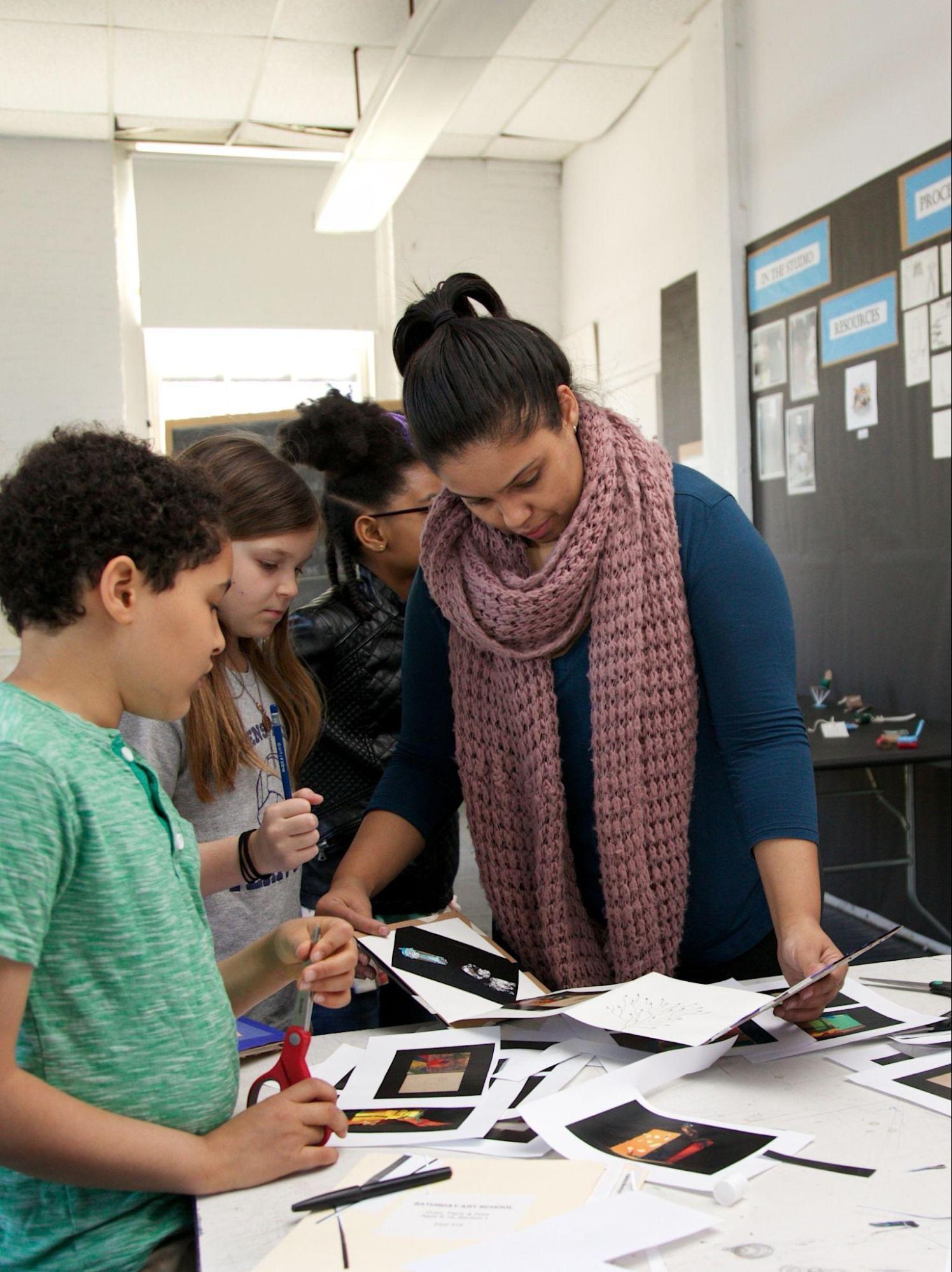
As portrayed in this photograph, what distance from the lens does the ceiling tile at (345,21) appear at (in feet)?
13.9

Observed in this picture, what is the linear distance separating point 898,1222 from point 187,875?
57cm

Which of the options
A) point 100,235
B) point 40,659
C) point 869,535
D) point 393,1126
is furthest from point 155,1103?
point 100,235

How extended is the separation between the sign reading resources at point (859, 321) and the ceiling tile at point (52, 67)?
3.03m

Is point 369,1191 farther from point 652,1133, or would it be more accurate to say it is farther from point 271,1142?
point 652,1133

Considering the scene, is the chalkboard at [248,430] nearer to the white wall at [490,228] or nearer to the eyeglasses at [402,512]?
the eyeglasses at [402,512]

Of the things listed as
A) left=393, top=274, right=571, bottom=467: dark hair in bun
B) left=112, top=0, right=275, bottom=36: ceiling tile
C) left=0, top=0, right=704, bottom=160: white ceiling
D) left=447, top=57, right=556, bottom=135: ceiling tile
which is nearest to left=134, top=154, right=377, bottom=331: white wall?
left=0, top=0, right=704, bottom=160: white ceiling

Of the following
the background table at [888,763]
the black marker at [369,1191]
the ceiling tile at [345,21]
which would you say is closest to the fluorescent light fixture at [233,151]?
the ceiling tile at [345,21]

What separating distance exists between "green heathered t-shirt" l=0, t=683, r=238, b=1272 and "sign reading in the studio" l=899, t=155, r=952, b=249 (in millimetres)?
Answer: 3051

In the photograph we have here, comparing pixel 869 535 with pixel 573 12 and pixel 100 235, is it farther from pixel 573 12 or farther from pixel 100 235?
pixel 100 235

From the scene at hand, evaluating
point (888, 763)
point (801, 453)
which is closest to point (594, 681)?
point (888, 763)

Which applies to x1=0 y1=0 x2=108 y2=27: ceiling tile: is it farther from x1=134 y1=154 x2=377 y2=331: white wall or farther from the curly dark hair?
the curly dark hair

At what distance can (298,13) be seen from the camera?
431 cm

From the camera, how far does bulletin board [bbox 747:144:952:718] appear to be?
10.6 ft

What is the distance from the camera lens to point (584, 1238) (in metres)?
0.69
